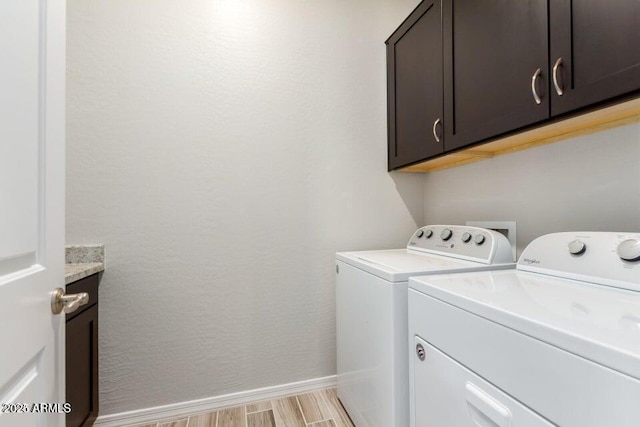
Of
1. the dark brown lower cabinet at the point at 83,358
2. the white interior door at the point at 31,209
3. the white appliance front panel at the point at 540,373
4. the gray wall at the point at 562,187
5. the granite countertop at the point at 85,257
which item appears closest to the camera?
the white appliance front panel at the point at 540,373

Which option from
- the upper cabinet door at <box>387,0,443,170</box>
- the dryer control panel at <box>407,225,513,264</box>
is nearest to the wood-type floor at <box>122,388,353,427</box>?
the dryer control panel at <box>407,225,513,264</box>

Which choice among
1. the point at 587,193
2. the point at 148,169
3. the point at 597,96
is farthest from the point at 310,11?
the point at 587,193

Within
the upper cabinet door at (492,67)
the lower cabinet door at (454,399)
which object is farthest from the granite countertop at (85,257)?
the upper cabinet door at (492,67)

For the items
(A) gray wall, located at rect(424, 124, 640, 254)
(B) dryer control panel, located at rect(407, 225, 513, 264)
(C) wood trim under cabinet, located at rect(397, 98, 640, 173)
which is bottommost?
(B) dryer control panel, located at rect(407, 225, 513, 264)

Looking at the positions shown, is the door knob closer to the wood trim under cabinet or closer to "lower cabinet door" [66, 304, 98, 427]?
"lower cabinet door" [66, 304, 98, 427]

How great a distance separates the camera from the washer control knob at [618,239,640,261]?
760 mm

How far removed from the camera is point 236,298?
163 cm

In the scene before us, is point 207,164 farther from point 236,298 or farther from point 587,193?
point 587,193

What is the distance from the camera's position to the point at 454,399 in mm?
751

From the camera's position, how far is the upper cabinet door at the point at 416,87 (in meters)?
1.40

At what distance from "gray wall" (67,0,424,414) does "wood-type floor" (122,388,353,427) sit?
0.35 ft

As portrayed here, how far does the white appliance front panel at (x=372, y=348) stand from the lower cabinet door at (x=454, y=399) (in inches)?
3.5

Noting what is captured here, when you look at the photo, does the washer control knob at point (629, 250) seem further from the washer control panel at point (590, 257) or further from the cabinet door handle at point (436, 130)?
the cabinet door handle at point (436, 130)

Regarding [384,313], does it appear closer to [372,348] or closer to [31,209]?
[372,348]
